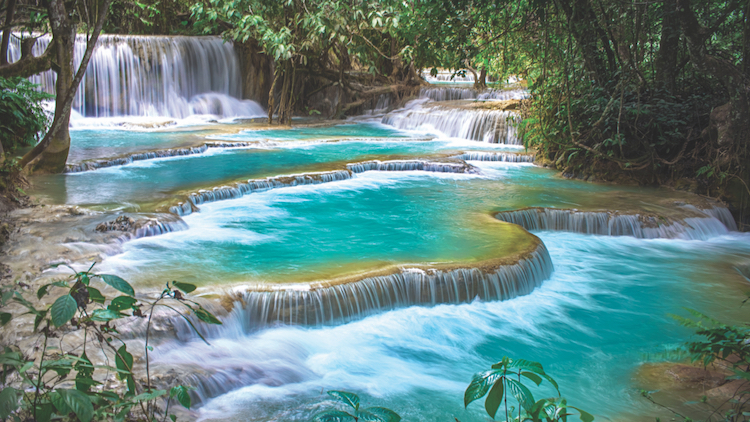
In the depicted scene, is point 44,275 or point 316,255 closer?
point 44,275

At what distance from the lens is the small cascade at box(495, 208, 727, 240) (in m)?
7.29

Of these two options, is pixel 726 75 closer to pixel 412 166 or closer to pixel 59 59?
pixel 412 166

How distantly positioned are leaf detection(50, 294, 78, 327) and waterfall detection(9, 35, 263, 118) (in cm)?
1566

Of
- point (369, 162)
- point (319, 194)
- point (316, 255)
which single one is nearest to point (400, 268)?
point (316, 255)

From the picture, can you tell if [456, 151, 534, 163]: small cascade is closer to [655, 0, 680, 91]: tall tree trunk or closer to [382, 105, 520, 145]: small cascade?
[382, 105, 520, 145]: small cascade

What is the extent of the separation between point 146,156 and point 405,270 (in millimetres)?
7198

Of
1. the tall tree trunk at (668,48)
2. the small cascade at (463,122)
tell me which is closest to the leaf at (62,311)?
the tall tree trunk at (668,48)

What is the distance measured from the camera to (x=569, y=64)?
9781 mm

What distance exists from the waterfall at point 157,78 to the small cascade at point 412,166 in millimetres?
9747

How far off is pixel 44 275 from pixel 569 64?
8.74 metres

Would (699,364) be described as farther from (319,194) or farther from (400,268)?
(319,194)

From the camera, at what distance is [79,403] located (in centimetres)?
192

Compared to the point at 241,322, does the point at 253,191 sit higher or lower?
higher

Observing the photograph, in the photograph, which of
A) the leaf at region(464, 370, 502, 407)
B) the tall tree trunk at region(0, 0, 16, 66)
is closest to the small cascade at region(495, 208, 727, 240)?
the leaf at region(464, 370, 502, 407)
